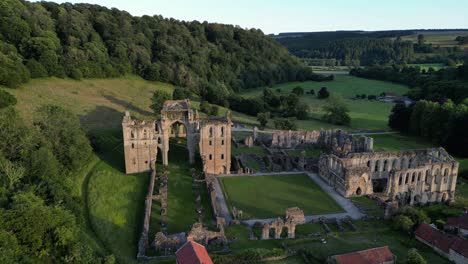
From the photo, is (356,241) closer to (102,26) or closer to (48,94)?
(48,94)

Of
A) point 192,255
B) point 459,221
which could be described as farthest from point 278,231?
point 459,221

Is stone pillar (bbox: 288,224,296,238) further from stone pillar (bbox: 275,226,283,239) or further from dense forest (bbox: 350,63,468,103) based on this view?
dense forest (bbox: 350,63,468,103)

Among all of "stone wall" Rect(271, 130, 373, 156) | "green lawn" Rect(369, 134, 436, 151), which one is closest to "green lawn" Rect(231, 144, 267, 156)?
"stone wall" Rect(271, 130, 373, 156)

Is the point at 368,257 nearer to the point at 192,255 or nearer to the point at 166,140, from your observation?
the point at 192,255

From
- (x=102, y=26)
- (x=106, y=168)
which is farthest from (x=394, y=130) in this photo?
(x=102, y=26)

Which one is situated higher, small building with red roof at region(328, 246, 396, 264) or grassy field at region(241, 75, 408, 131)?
grassy field at region(241, 75, 408, 131)

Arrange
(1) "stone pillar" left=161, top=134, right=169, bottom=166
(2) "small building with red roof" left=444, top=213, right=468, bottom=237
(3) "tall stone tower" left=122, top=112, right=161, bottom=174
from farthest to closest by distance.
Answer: (1) "stone pillar" left=161, top=134, right=169, bottom=166 < (3) "tall stone tower" left=122, top=112, right=161, bottom=174 < (2) "small building with red roof" left=444, top=213, right=468, bottom=237
